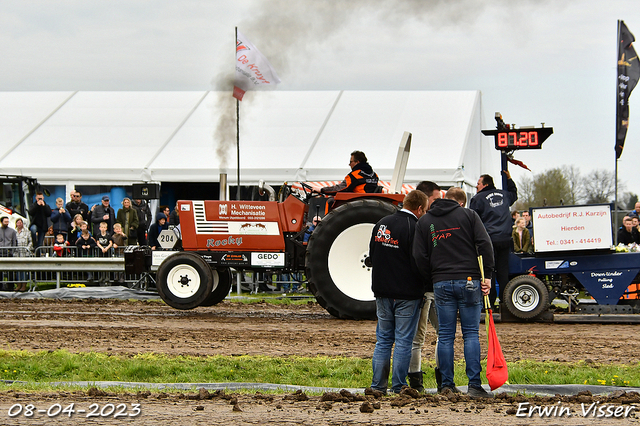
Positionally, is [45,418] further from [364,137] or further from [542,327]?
[364,137]

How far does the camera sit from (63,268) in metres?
14.9

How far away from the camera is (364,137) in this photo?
64.0 ft

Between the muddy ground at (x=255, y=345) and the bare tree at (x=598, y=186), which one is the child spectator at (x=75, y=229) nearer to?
the muddy ground at (x=255, y=345)

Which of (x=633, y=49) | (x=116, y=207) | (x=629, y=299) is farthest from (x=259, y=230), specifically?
(x=633, y=49)

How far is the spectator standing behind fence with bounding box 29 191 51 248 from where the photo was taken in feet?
55.6

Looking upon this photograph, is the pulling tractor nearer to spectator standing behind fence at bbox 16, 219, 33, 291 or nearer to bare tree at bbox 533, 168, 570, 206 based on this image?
spectator standing behind fence at bbox 16, 219, 33, 291

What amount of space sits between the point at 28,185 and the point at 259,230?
352 inches

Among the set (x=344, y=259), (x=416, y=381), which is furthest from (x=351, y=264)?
(x=416, y=381)

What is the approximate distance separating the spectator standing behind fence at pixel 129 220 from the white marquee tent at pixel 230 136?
2192mm

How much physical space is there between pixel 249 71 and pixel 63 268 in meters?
5.17

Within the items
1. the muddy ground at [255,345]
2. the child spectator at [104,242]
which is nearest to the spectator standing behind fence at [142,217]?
the child spectator at [104,242]

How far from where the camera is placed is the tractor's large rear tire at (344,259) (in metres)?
10.5

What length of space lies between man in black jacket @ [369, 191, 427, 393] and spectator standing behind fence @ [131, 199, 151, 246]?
11.0 meters

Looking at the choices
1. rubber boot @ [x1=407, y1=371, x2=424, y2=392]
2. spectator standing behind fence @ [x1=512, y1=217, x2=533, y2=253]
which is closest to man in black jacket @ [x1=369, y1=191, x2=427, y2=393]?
rubber boot @ [x1=407, y1=371, x2=424, y2=392]
